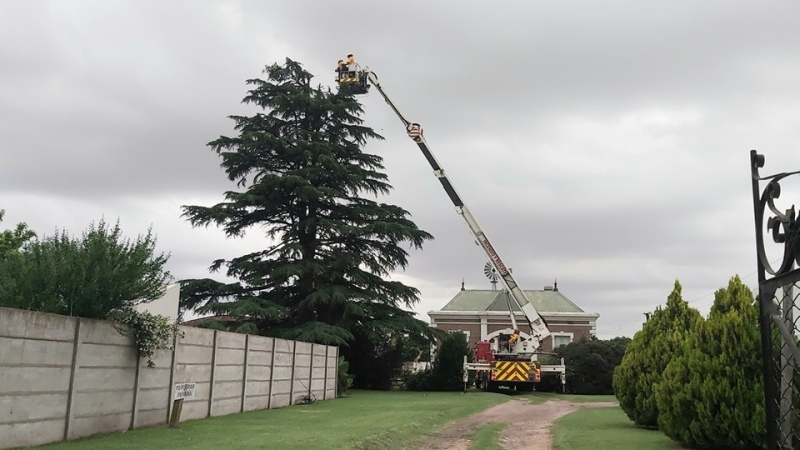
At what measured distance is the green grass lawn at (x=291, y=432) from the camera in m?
10.6

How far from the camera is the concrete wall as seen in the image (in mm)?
9789

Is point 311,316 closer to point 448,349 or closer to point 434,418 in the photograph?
point 448,349

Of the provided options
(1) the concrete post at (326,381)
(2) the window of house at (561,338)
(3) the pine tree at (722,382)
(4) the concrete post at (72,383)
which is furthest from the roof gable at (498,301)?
(4) the concrete post at (72,383)

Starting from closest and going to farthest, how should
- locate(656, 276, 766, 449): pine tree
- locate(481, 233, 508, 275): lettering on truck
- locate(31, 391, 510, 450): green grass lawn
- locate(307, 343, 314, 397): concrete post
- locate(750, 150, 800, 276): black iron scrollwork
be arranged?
locate(750, 150, 800, 276): black iron scrollwork < locate(656, 276, 766, 449): pine tree < locate(31, 391, 510, 450): green grass lawn < locate(307, 343, 314, 397): concrete post < locate(481, 233, 508, 275): lettering on truck

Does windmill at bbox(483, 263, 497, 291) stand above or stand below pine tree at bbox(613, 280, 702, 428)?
above

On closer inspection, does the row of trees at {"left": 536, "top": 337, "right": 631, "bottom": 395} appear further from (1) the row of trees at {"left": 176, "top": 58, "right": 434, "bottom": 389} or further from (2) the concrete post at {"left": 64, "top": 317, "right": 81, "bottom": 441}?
(2) the concrete post at {"left": 64, "top": 317, "right": 81, "bottom": 441}

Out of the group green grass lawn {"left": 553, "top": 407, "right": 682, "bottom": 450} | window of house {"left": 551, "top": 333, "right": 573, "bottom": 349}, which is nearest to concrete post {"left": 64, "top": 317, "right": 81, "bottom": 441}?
green grass lawn {"left": 553, "top": 407, "right": 682, "bottom": 450}

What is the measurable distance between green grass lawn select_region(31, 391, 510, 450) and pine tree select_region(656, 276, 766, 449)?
481cm

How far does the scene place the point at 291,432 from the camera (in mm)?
12680

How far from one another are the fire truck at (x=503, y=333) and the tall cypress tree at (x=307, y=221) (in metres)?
4.24

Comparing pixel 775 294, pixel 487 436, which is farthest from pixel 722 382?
pixel 775 294

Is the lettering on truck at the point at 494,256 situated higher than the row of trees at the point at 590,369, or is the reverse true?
the lettering on truck at the point at 494,256

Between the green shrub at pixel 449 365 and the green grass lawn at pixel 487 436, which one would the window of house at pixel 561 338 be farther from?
the green grass lawn at pixel 487 436

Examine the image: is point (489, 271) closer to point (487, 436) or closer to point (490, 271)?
point (490, 271)
